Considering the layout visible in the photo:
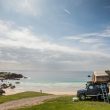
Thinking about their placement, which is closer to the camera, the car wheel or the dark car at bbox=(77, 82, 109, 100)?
the dark car at bbox=(77, 82, 109, 100)

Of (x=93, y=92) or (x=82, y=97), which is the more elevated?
(x=93, y=92)

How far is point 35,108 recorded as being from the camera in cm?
3625

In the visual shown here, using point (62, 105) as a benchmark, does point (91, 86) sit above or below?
above

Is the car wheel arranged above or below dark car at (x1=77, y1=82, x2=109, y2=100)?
below

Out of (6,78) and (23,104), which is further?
(6,78)

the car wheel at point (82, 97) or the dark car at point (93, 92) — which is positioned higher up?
the dark car at point (93, 92)

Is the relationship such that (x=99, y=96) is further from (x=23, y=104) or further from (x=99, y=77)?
(x=99, y=77)

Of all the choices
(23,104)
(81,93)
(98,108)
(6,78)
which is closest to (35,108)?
(23,104)

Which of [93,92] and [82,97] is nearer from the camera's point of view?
[93,92]

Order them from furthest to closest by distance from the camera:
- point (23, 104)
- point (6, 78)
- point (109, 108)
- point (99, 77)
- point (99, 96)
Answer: point (6, 78)
point (99, 77)
point (99, 96)
point (23, 104)
point (109, 108)

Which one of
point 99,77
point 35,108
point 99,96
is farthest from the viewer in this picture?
point 99,77

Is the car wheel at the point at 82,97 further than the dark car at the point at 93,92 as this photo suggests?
Yes

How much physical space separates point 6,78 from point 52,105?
16548 cm

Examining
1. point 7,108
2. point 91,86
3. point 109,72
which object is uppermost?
point 109,72
